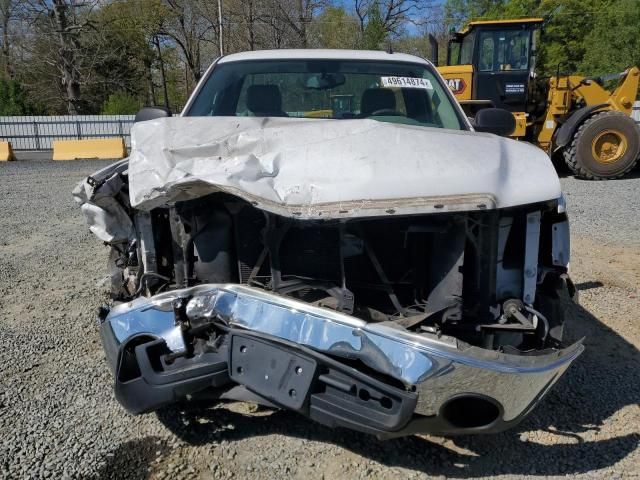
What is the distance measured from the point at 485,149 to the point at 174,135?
4.74 ft

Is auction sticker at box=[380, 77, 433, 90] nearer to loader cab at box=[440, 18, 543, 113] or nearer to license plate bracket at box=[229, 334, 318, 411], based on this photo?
license plate bracket at box=[229, 334, 318, 411]

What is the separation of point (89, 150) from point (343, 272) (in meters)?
16.2

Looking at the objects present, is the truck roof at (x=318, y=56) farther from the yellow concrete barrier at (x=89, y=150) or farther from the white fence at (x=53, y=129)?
the white fence at (x=53, y=129)

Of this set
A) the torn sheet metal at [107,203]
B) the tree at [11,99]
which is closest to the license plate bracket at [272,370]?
the torn sheet metal at [107,203]

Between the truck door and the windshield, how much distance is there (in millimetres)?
8048

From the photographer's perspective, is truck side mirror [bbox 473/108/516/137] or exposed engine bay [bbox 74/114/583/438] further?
truck side mirror [bbox 473/108/516/137]

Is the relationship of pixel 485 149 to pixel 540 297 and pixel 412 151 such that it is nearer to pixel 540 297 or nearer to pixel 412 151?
pixel 412 151

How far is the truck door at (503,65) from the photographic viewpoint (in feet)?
36.7

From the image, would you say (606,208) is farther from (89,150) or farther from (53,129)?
(53,129)

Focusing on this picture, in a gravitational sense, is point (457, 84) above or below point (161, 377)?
above

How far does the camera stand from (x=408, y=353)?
207 cm

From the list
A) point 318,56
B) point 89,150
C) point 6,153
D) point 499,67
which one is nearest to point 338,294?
point 318,56

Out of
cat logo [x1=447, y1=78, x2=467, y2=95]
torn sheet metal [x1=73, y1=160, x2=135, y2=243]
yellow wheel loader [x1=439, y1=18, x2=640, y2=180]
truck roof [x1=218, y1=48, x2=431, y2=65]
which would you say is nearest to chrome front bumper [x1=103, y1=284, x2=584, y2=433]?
torn sheet metal [x1=73, y1=160, x2=135, y2=243]

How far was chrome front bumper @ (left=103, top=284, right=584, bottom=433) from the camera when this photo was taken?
2035 millimetres
